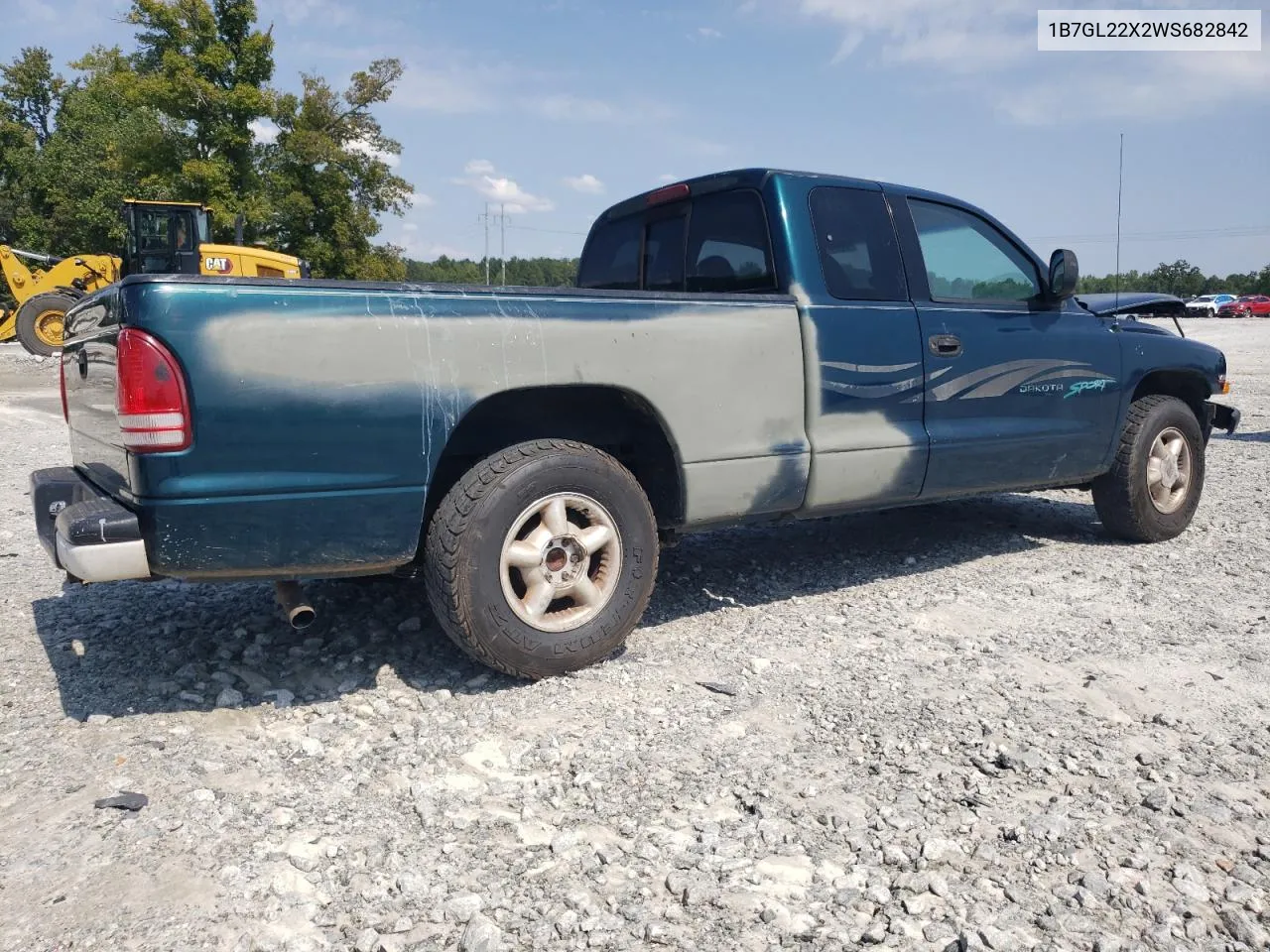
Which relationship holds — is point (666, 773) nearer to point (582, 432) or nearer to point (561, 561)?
point (561, 561)

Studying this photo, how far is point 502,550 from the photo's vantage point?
10.9ft

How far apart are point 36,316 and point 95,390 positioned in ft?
66.3

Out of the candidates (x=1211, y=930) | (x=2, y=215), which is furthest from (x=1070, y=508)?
(x=2, y=215)

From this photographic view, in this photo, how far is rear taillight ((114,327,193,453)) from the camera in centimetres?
276

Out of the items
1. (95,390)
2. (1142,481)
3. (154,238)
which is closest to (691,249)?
(95,390)

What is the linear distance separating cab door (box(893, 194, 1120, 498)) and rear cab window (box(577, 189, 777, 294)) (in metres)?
0.78

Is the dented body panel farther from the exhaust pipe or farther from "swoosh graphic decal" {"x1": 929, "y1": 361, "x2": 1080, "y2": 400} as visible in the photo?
the exhaust pipe

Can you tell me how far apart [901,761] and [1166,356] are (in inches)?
152

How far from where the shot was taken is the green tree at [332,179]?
33.4 metres

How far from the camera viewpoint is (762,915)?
218 cm

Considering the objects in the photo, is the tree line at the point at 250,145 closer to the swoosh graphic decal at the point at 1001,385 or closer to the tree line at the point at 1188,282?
the swoosh graphic decal at the point at 1001,385

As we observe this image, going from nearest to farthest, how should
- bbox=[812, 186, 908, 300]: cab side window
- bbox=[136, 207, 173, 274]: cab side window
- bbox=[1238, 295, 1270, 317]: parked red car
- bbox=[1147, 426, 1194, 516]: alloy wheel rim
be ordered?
bbox=[812, 186, 908, 300]: cab side window → bbox=[1147, 426, 1194, 516]: alloy wheel rim → bbox=[136, 207, 173, 274]: cab side window → bbox=[1238, 295, 1270, 317]: parked red car

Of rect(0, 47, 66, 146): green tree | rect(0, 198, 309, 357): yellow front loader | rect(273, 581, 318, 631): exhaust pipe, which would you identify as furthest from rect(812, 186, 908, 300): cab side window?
rect(0, 47, 66, 146): green tree

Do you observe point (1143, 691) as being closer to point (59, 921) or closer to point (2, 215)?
point (59, 921)
